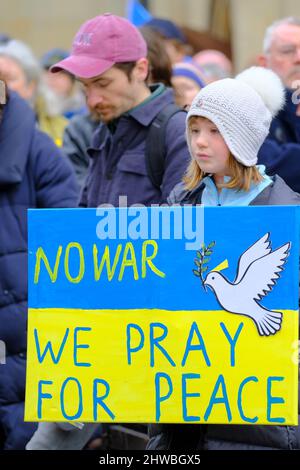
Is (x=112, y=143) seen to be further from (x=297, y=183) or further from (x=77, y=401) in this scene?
(x=77, y=401)

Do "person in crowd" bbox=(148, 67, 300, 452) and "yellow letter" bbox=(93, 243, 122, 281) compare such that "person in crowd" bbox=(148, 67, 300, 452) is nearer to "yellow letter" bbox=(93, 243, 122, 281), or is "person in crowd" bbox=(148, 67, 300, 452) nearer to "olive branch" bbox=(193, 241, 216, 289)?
"olive branch" bbox=(193, 241, 216, 289)

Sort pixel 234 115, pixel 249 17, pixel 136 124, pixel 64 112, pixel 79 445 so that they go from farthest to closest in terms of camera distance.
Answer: pixel 249 17
pixel 64 112
pixel 79 445
pixel 136 124
pixel 234 115

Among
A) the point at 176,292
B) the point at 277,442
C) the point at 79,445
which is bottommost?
the point at 79,445

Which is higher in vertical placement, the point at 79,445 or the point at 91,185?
the point at 91,185

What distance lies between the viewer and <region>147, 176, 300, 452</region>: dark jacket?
4078mm

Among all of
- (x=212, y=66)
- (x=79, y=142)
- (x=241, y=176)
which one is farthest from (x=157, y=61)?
(x=212, y=66)

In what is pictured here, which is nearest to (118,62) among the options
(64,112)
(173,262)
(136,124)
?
(136,124)

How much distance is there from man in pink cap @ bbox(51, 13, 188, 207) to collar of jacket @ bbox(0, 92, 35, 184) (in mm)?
366

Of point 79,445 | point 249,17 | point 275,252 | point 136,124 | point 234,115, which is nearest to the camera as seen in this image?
point 275,252

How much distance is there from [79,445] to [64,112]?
459 centimetres

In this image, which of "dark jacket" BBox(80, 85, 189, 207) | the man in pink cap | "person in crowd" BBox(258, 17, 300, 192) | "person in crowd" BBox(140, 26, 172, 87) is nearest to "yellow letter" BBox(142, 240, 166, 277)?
"dark jacket" BBox(80, 85, 189, 207)

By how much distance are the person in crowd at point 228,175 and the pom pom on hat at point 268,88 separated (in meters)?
0.64

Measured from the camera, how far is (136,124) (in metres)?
4.95

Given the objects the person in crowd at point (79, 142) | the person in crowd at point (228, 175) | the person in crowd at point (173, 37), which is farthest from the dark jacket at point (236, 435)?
the person in crowd at point (173, 37)
